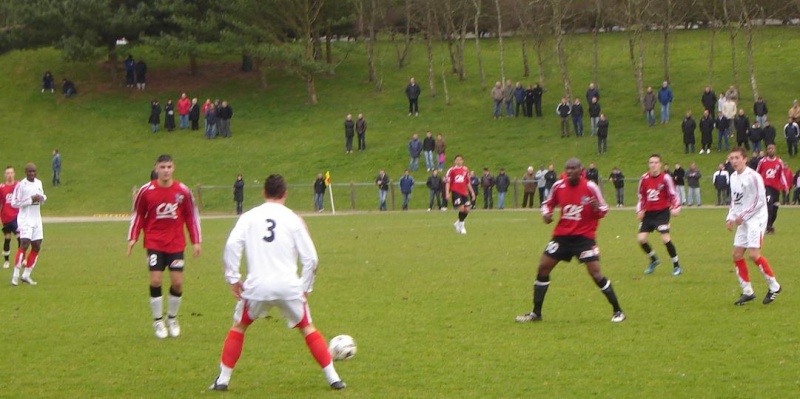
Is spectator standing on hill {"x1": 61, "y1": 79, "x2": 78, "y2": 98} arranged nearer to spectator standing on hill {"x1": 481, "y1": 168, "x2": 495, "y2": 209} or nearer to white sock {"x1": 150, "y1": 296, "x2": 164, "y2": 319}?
spectator standing on hill {"x1": 481, "y1": 168, "x2": 495, "y2": 209}

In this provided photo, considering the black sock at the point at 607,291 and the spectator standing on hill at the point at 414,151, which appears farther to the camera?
the spectator standing on hill at the point at 414,151

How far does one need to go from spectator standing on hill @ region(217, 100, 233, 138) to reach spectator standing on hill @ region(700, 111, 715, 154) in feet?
79.8

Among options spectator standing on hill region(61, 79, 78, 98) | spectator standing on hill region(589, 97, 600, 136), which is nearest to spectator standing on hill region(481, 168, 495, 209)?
spectator standing on hill region(589, 97, 600, 136)

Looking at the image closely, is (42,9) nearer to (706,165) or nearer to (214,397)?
(706,165)

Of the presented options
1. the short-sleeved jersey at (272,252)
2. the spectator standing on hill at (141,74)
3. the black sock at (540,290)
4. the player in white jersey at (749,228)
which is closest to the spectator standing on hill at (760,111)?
the player in white jersey at (749,228)

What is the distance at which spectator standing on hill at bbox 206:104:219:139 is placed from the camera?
58.8 m

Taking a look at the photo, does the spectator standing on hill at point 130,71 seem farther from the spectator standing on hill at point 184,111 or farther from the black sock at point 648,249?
the black sock at point 648,249

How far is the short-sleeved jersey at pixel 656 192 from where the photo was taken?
18.8 metres

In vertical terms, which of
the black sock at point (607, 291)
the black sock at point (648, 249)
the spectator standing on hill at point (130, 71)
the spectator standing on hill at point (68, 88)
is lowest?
the black sock at point (648, 249)

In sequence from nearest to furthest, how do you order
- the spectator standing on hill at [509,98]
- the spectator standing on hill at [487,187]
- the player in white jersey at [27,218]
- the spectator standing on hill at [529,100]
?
1. the player in white jersey at [27,218]
2. the spectator standing on hill at [487,187]
3. the spectator standing on hill at [529,100]
4. the spectator standing on hill at [509,98]

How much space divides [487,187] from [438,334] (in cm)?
3261

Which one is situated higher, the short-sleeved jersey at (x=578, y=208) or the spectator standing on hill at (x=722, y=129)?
the short-sleeved jersey at (x=578, y=208)

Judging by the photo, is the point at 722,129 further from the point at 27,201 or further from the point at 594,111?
the point at 27,201

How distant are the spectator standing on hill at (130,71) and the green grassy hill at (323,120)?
535mm
